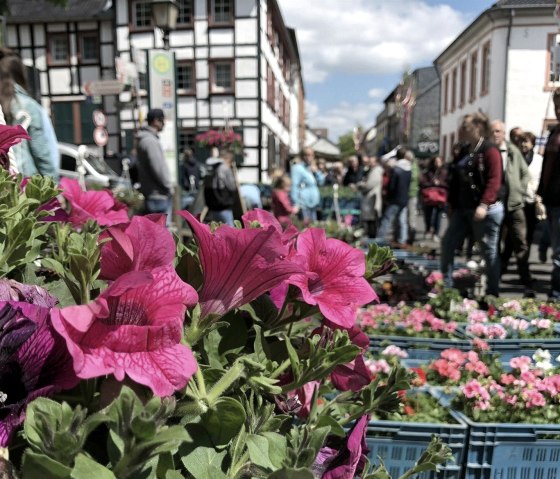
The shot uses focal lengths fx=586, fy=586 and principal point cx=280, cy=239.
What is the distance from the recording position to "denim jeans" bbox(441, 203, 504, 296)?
489 centimetres

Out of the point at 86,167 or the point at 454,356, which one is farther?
the point at 86,167

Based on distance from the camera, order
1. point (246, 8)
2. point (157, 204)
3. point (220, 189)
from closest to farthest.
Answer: point (157, 204)
point (220, 189)
point (246, 8)

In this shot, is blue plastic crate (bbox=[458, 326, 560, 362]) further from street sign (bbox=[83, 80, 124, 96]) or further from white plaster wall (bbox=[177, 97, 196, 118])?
white plaster wall (bbox=[177, 97, 196, 118])

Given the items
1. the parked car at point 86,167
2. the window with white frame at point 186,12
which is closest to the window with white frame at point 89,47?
the window with white frame at point 186,12

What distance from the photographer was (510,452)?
1.72 metres

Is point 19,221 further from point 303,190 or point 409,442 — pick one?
point 303,190

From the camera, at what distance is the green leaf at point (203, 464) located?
0.58 m

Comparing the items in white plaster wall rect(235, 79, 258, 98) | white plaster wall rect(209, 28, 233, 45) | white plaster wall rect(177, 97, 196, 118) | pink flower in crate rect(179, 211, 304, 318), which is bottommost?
pink flower in crate rect(179, 211, 304, 318)

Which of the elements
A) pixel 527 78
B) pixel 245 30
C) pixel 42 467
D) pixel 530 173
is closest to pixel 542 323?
pixel 42 467

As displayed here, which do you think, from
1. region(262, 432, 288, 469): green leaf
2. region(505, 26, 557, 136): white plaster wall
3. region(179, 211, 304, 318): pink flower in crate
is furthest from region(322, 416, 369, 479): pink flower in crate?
region(505, 26, 557, 136): white plaster wall

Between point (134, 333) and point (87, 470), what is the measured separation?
0.12m

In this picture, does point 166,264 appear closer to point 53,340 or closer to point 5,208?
point 53,340

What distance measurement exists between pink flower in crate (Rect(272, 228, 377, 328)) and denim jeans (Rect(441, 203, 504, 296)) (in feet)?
14.4

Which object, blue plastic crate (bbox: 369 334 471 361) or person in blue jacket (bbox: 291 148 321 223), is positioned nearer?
blue plastic crate (bbox: 369 334 471 361)
